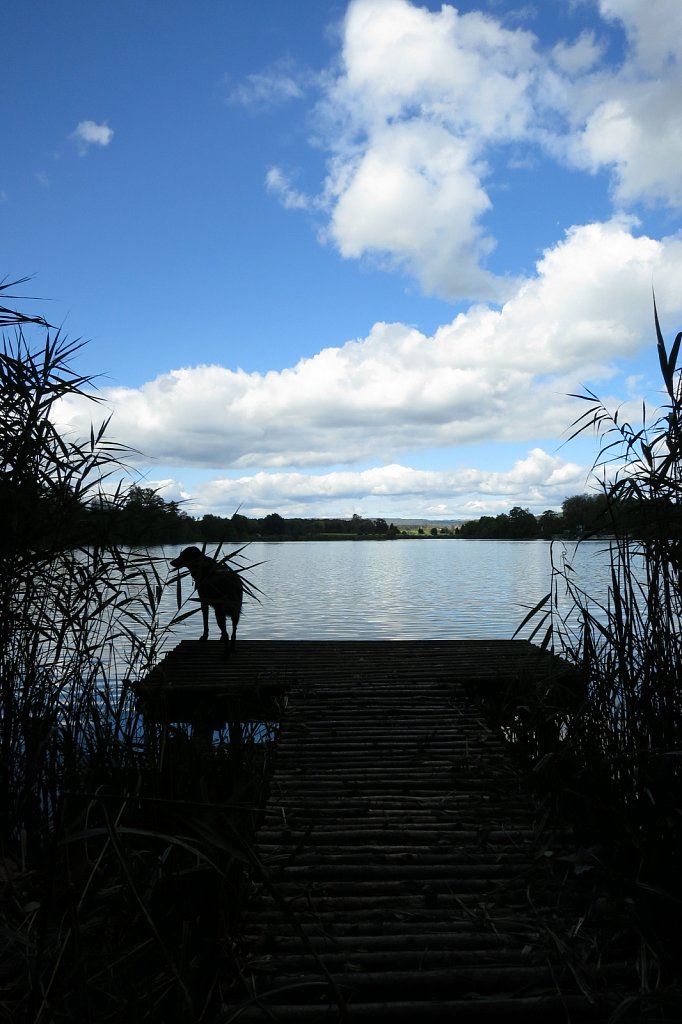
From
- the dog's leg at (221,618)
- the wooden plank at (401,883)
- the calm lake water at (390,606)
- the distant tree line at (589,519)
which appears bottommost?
the calm lake water at (390,606)

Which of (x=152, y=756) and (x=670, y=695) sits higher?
(x=670, y=695)

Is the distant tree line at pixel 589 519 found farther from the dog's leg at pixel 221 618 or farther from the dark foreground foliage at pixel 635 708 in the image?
the dog's leg at pixel 221 618

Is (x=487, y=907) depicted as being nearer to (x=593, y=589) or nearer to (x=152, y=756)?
(x=152, y=756)

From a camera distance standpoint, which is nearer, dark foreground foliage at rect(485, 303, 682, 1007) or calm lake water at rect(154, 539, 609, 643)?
dark foreground foliage at rect(485, 303, 682, 1007)

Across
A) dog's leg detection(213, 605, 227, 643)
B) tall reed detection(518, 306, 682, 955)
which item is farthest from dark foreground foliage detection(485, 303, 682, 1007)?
dog's leg detection(213, 605, 227, 643)

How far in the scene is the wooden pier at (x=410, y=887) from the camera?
7.16 feet

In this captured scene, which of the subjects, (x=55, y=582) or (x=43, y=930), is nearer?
(x=43, y=930)

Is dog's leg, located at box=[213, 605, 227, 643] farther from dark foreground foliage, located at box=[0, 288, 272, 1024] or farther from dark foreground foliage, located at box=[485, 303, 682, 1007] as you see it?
dark foreground foliage, located at box=[485, 303, 682, 1007]

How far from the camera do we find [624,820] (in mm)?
2984

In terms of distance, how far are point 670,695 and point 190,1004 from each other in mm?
2169

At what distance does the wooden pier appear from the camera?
218 centimetres

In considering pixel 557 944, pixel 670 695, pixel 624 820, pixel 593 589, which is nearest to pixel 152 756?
pixel 557 944

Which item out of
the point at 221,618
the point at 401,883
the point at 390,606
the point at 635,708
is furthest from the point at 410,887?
the point at 390,606

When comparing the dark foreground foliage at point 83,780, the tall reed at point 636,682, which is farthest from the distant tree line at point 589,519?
the dark foreground foliage at point 83,780
